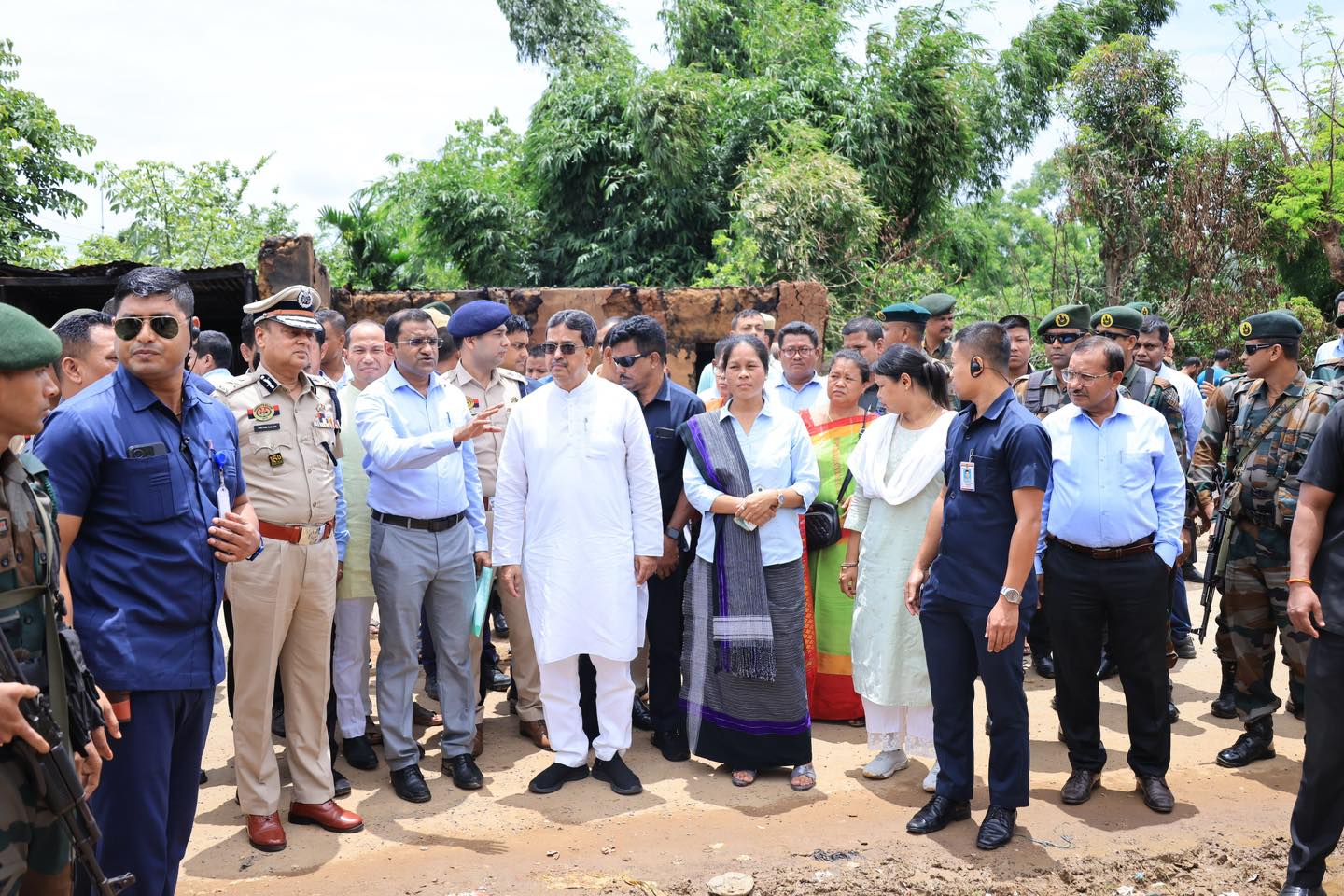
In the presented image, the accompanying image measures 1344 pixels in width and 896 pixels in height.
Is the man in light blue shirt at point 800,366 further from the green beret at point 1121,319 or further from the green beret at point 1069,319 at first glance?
the green beret at point 1121,319

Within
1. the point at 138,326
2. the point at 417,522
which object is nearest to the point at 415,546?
the point at 417,522

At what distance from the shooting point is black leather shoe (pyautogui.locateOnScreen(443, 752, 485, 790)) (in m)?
4.70

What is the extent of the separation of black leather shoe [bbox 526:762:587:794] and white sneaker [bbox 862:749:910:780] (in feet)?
4.41

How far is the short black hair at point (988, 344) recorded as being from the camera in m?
4.09

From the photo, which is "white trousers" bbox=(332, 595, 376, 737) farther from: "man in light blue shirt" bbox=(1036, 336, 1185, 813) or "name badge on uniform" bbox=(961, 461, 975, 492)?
"man in light blue shirt" bbox=(1036, 336, 1185, 813)

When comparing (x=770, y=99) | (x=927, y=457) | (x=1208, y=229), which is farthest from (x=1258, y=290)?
(x=927, y=457)

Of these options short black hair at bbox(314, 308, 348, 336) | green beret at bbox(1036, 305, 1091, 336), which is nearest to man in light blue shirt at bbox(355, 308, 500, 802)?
short black hair at bbox(314, 308, 348, 336)

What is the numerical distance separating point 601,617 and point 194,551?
1.95m

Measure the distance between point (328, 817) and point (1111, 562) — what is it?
342 centimetres

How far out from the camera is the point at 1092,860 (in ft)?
13.1

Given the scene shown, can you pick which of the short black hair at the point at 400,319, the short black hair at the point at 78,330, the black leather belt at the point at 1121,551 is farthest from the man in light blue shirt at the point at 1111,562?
the short black hair at the point at 78,330

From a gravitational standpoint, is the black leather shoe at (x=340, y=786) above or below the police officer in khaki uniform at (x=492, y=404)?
below

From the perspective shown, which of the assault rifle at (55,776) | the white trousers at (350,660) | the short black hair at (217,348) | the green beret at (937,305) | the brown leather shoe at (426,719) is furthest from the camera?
the green beret at (937,305)

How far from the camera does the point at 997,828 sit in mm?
4066
